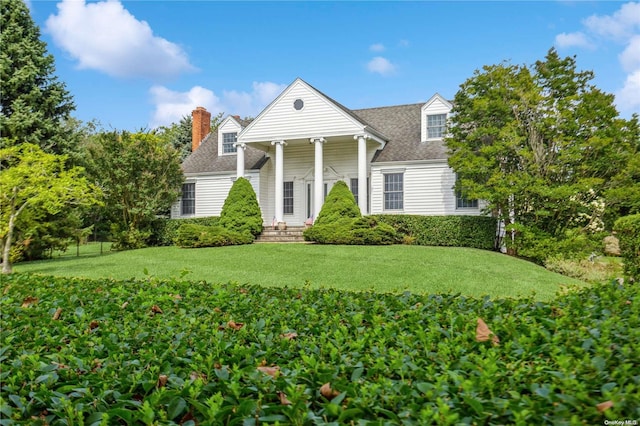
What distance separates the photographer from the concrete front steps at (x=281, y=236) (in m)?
21.0

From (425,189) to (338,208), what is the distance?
5022mm

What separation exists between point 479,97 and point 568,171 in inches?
179

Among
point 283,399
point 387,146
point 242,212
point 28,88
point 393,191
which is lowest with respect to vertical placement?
point 283,399

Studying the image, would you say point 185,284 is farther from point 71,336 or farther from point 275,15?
point 275,15

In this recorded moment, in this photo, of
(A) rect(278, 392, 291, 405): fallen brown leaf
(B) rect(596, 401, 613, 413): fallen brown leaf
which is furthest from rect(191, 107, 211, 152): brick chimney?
(B) rect(596, 401, 613, 413): fallen brown leaf

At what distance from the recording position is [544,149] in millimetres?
17484

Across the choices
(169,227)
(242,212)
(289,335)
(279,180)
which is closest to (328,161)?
(279,180)

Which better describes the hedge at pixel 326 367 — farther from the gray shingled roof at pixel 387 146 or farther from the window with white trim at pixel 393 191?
the gray shingled roof at pixel 387 146

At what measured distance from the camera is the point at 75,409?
1.82 m

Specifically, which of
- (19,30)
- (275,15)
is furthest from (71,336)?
(19,30)

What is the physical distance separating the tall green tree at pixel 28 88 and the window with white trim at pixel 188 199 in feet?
21.9

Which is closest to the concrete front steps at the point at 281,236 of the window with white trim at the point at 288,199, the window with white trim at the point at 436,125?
the window with white trim at the point at 288,199

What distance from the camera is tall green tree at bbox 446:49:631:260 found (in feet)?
54.1

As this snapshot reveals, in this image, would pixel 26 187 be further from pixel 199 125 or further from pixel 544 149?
pixel 544 149
